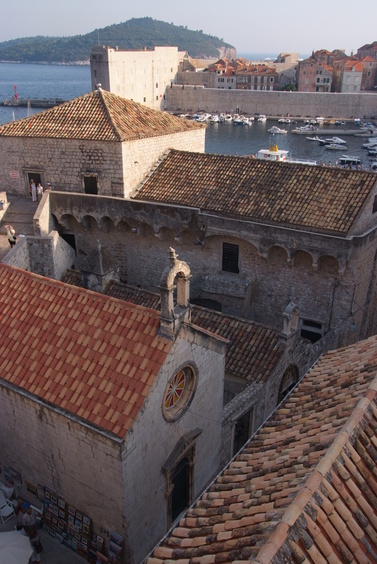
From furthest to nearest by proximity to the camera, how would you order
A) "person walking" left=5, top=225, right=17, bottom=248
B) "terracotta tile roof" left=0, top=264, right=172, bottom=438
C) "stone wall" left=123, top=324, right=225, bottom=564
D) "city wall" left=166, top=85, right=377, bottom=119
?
"city wall" left=166, top=85, right=377, bottom=119 < "person walking" left=5, top=225, right=17, bottom=248 < "stone wall" left=123, top=324, right=225, bottom=564 < "terracotta tile roof" left=0, top=264, right=172, bottom=438

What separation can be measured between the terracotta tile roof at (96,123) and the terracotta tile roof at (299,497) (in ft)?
53.7

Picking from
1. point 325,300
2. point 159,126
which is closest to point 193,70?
point 159,126

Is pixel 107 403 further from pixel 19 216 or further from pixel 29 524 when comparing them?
pixel 19 216

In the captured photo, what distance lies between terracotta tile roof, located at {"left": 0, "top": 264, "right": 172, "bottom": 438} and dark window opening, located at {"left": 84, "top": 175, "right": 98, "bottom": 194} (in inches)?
431

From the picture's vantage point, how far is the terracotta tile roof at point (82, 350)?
34.4 ft

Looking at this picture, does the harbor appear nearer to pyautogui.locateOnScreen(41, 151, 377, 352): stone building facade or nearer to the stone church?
the stone church

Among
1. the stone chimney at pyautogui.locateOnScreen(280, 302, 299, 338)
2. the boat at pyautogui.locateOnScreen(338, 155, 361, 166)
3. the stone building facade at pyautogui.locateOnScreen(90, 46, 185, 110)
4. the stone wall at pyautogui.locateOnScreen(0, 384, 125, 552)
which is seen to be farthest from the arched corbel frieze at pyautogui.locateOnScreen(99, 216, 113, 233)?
the stone building facade at pyautogui.locateOnScreen(90, 46, 185, 110)

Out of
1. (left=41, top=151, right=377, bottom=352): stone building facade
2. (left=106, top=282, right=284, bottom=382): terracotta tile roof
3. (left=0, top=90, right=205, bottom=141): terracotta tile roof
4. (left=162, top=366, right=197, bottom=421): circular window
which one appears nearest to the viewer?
(left=162, top=366, right=197, bottom=421): circular window

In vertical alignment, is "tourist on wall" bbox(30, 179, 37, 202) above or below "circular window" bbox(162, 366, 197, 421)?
above

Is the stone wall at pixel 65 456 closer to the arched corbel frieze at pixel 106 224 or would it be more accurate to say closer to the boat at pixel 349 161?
the arched corbel frieze at pixel 106 224

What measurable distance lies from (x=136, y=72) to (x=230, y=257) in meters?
83.5

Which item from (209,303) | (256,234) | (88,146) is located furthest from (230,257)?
(88,146)

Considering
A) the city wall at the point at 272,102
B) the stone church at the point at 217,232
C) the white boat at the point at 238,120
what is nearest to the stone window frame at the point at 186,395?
the stone church at the point at 217,232

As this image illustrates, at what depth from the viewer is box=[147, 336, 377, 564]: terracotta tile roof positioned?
6051 millimetres
